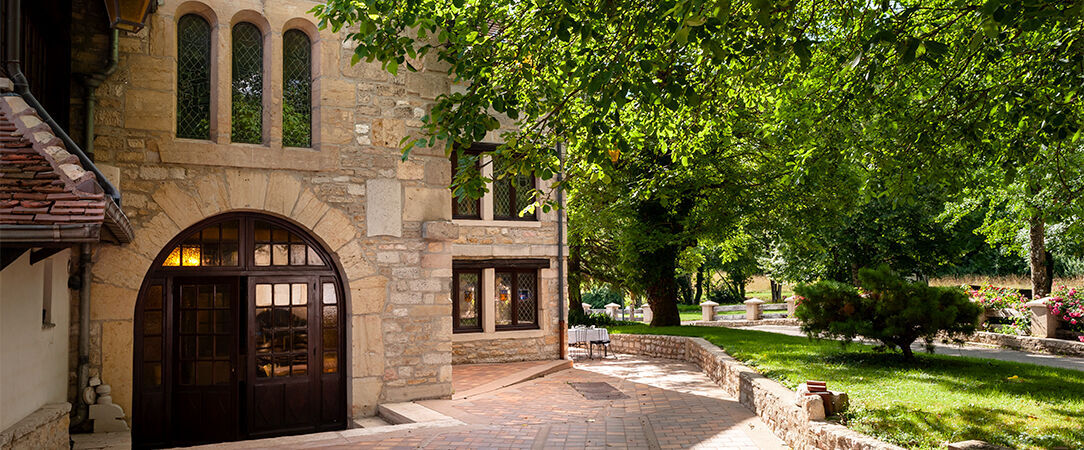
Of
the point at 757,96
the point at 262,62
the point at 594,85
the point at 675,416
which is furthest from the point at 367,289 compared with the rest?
the point at 757,96

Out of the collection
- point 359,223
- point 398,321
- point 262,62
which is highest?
point 262,62

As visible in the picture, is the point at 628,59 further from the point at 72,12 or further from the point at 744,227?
the point at 744,227

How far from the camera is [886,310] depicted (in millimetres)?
10438

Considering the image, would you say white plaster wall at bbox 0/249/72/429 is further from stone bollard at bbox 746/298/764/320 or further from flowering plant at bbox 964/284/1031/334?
stone bollard at bbox 746/298/764/320

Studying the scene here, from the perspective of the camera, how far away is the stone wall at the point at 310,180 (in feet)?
28.1

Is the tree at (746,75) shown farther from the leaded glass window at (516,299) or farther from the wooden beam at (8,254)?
the leaded glass window at (516,299)

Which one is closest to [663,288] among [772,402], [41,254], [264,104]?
[772,402]

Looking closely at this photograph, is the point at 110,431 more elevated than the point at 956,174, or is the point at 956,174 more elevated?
the point at 956,174

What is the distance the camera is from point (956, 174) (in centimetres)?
866

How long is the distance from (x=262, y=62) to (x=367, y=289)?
3.20 meters

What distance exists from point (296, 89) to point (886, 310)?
8.54m

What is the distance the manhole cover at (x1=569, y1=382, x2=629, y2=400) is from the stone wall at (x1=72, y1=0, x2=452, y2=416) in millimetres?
2872

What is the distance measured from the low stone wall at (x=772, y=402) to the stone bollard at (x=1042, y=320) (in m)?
7.11

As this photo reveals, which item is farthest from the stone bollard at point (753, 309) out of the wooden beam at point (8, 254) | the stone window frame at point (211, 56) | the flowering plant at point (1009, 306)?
the wooden beam at point (8, 254)
